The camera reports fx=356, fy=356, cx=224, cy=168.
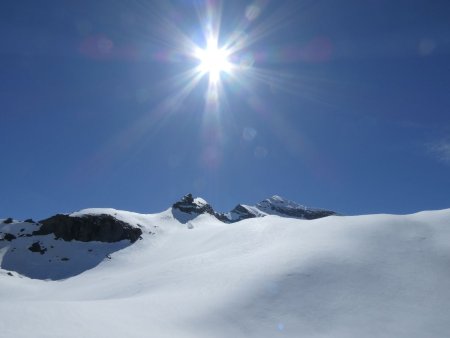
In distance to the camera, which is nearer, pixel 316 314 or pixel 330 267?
pixel 316 314

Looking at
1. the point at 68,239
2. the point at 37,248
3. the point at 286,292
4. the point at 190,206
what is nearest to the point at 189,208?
the point at 190,206

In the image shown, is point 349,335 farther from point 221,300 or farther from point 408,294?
point 221,300

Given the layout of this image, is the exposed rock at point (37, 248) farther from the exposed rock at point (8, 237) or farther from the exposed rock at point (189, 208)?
the exposed rock at point (189, 208)

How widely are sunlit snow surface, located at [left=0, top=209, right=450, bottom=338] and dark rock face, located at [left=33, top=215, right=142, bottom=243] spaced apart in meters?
30.3

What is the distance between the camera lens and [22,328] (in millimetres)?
15414

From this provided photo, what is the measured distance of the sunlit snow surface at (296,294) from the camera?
19.2 m

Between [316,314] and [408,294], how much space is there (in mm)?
6686

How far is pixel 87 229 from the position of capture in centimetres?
7250

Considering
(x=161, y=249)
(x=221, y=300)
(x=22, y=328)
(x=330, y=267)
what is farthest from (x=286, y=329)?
(x=161, y=249)

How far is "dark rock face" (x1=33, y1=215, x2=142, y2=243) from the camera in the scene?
7144cm

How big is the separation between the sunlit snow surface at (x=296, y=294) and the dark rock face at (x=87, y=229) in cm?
3030

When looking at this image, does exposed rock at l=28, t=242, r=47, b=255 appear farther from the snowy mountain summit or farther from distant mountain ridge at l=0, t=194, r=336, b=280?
the snowy mountain summit

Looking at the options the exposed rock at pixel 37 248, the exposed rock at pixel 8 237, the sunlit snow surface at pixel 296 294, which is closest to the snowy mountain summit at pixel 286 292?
the sunlit snow surface at pixel 296 294

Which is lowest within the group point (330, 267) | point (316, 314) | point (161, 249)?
point (316, 314)
